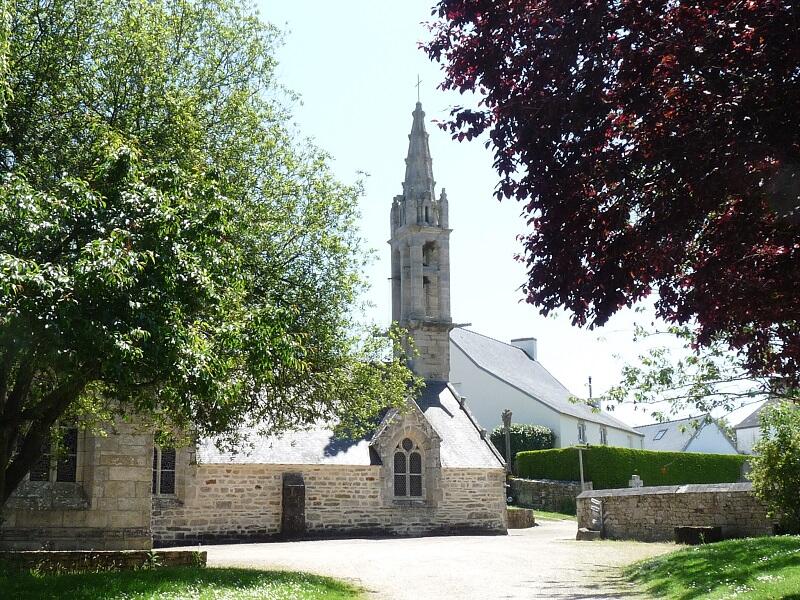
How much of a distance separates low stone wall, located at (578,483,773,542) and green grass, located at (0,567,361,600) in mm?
10752

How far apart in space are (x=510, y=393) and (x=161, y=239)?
42246mm

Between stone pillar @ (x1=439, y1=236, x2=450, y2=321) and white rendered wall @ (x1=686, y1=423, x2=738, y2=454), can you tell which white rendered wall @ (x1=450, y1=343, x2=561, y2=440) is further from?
white rendered wall @ (x1=686, y1=423, x2=738, y2=454)

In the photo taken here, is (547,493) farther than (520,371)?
No

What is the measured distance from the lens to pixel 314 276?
1536 cm

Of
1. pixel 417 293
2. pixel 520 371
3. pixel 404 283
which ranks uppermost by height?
pixel 404 283

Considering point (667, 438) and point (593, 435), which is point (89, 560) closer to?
point (593, 435)

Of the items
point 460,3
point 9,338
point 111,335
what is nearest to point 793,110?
point 460,3

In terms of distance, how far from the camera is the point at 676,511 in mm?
21562

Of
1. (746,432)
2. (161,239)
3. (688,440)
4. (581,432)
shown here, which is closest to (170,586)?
(161,239)

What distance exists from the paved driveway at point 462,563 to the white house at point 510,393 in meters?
22.3

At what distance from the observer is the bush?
4650 centimetres

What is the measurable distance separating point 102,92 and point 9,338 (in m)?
5.07

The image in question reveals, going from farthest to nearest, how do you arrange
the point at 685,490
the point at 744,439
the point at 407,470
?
1. the point at 744,439
2. the point at 407,470
3. the point at 685,490

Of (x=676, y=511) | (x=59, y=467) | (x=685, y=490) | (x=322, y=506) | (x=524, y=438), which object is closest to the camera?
(x=59, y=467)
